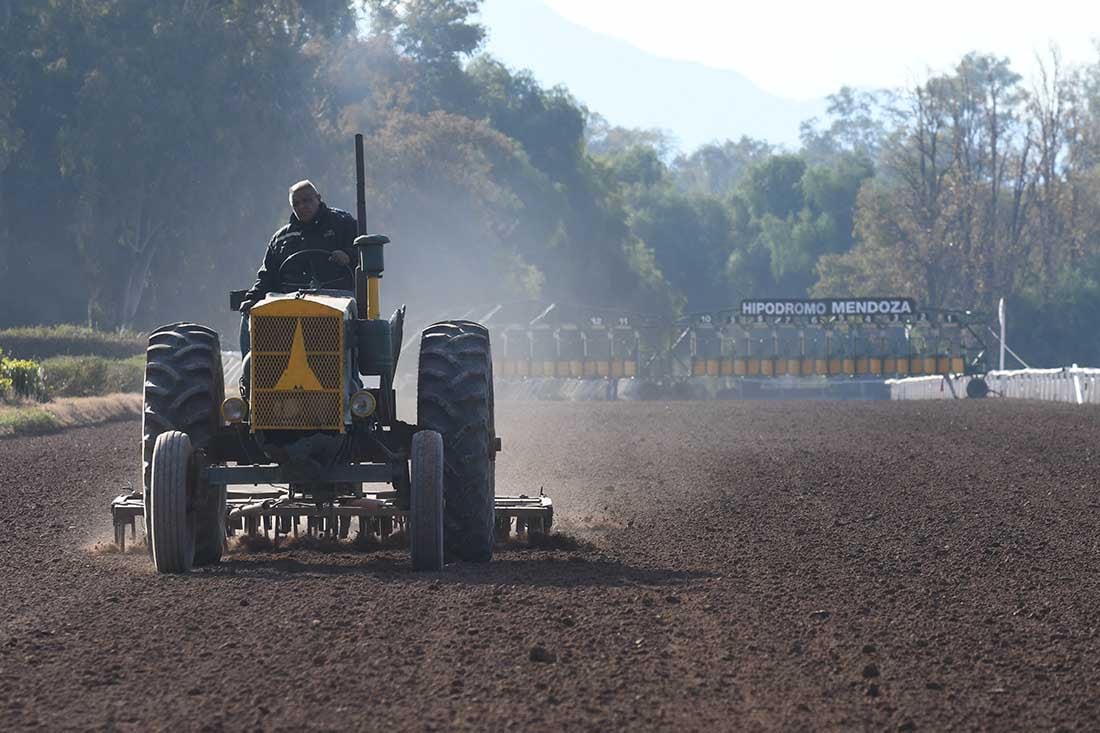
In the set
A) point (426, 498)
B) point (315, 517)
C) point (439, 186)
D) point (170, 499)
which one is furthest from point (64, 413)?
point (439, 186)

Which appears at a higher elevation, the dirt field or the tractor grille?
the tractor grille

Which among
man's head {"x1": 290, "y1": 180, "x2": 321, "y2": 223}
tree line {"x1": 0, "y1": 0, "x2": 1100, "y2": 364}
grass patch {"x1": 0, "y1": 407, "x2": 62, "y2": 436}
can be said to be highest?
tree line {"x1": 0, "y1": 0, "x2": 1100, "y2": 364}

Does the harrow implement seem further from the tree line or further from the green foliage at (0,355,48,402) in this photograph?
the tree line

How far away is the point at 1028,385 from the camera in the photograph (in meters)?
52.5

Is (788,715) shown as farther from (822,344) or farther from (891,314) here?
(822,344)

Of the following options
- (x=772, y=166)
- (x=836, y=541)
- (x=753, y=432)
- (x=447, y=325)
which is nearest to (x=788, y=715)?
(x=447, y=325)

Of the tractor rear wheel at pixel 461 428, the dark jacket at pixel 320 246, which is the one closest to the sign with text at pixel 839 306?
the dark jacket at pixel 320 246

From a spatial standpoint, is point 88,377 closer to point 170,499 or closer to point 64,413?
point 64,413

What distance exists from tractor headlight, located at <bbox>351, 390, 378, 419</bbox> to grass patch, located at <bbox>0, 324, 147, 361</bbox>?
3803 centimetres

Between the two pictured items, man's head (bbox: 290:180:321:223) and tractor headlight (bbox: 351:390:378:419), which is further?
man's head (bbox: 290:180:321:223)

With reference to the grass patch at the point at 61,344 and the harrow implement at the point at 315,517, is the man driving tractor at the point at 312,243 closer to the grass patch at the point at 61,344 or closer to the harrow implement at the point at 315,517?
the harrow implement at the point at 315,517

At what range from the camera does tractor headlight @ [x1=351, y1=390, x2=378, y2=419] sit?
35.4ft

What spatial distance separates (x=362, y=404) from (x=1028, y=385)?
4431 cm

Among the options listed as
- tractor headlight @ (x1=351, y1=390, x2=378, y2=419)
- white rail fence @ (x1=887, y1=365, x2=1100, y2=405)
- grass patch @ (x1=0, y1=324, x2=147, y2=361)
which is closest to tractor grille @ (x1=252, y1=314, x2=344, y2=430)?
tractor headlight @ (x1=351, y1=390, x2=378, y2=419)
